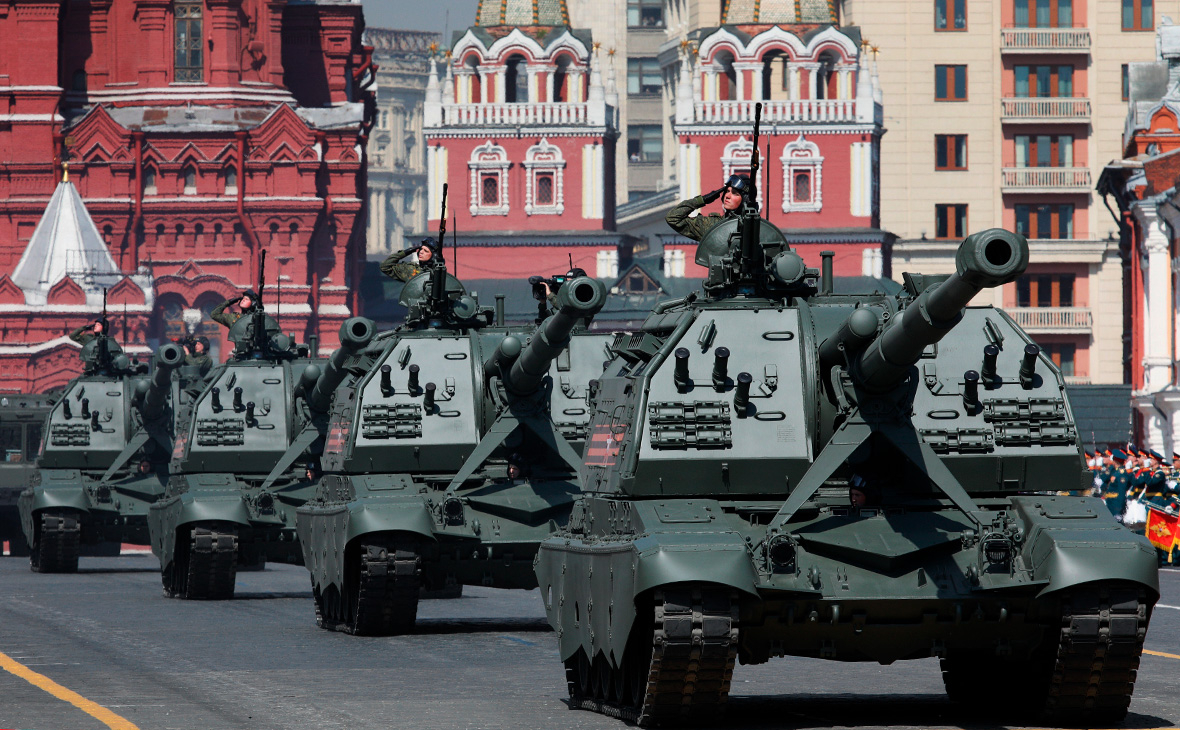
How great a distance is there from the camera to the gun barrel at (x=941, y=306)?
10406mm

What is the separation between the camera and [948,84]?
313 ft

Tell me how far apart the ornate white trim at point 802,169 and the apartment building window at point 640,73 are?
5516cm

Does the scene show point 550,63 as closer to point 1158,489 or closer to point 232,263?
point 232,263

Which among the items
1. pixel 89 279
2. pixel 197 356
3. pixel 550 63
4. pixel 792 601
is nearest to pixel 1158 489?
pixel 197 356

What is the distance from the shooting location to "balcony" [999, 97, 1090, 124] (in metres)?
94.1

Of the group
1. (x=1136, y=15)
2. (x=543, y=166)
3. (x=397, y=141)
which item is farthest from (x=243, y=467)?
(x=397, y=141)

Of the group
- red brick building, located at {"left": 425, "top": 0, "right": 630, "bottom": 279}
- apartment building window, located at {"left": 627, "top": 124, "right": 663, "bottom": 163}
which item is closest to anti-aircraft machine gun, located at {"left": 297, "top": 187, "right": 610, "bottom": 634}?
red brick building, located at {"left": 425, "top": 0, "right": 630, "bottom": 279}

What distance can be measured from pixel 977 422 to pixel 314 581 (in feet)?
28.6

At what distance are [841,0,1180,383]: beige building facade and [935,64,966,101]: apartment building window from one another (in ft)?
0.14

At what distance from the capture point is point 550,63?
8781 cm

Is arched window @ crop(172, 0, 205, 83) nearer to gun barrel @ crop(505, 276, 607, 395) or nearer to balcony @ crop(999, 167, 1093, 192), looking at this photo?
balcony @ crop(999, 167, 1093, 192)

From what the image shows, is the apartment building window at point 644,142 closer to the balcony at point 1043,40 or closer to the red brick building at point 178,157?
the balcony at point 1043,40

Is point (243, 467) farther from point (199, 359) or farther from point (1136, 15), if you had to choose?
point (1136, 15)

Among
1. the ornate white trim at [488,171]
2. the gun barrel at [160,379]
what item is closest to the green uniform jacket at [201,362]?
the gun barrel at [160,379]
